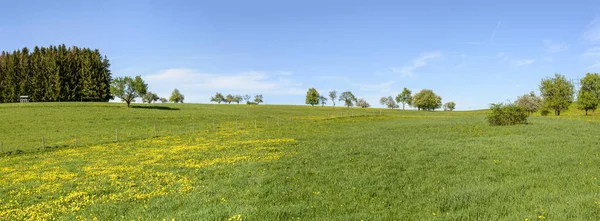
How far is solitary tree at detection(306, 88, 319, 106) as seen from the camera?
166 metres

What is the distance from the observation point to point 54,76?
381 feet

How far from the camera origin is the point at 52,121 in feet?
201

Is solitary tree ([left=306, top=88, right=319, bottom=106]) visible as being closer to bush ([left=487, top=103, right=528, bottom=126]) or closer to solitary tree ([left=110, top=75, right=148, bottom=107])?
solitary tree ([left=110, top=75, right=148, bottom=107])

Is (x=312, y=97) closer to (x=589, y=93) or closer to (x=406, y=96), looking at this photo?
(x=406, y=96)

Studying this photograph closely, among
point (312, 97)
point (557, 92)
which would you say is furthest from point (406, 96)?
point (557, 92)

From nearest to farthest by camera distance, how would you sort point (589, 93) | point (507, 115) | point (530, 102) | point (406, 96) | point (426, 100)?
1. point (507, 115)
2. point (589, 93)
3. point (530, 102)
4. point (426, 100)
5. point (406, 96)

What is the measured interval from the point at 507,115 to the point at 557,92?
62399 mm

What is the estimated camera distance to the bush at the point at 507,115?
43406 millimetres

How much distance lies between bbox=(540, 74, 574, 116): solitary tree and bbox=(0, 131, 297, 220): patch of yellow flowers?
92557 mm

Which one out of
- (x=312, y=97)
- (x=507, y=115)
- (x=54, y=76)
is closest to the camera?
(x=507, y=115)

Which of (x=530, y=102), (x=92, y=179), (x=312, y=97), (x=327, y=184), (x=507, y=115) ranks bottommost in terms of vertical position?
(x=92, y=179)

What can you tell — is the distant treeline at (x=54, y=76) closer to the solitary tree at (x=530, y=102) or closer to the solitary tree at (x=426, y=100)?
the solitary tree at (x=426, y=100)

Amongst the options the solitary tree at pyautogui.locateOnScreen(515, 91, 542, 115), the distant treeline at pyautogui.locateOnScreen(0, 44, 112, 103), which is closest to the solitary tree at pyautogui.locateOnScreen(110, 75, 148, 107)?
the distant treeline at pyautogui.locateOnScreen(0, 44, 112, 103)

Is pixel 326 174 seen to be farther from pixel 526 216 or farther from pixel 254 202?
pixel 526 216
